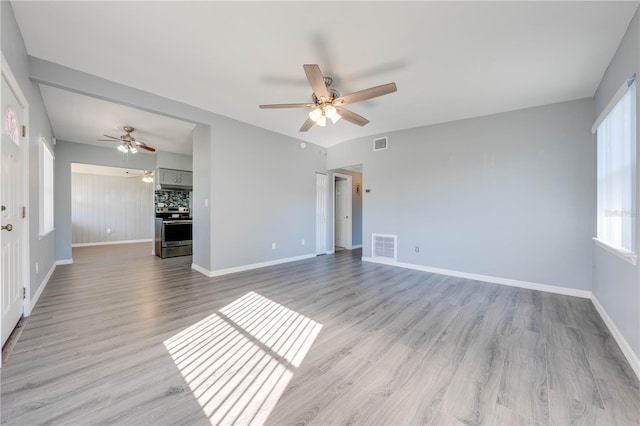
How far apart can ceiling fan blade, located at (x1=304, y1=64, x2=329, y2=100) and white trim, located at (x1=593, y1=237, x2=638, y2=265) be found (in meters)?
2.86

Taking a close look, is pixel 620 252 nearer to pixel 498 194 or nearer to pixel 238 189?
pixel 498 194

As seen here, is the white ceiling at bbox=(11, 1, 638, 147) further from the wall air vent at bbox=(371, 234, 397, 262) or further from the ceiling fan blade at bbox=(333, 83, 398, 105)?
the wall air vent at bbox=(371, 234, 397, 262)

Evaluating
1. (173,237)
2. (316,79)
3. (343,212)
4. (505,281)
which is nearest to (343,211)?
(343,212)

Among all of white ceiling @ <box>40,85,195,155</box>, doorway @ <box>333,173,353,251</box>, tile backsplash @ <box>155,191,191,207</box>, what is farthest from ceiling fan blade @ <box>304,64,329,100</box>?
tile backsplash @ <box>155,191,191,207</box>

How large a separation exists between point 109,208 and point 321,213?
7.29 metres

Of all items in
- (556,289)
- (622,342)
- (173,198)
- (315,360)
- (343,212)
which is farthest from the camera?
(343,212)

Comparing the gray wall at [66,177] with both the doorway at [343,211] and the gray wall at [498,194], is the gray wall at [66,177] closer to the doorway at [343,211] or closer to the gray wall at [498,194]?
the doorway at [343,211]

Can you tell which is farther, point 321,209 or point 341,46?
point 321,209

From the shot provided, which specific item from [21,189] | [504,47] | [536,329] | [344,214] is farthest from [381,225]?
[21,189]

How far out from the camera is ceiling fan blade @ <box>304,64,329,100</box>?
221 centimetres

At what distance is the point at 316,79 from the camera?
7.81 feet

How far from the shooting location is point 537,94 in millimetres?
3238

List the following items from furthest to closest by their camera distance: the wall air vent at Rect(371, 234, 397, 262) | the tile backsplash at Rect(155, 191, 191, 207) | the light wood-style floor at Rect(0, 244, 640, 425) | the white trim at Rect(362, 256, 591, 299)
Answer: the tile backsplash at Rect(155, 191, 191, 207) < the wall air vent at Rect(371, 234, 397, 262) < the white trim at Rect(362, 256, 591, 299) < the light wood-style floor at Rect(0, 244, 640, 425)

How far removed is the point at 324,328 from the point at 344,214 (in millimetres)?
5075
